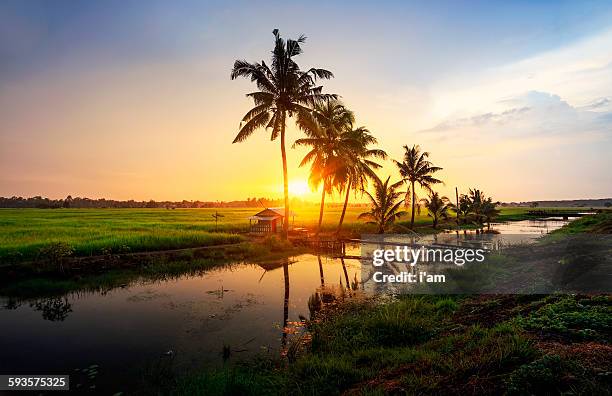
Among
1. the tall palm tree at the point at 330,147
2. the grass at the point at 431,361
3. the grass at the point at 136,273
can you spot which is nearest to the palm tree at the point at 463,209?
the tall palm tree at the point at 330,147

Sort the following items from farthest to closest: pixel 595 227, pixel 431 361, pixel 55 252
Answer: pixel 595 227, pixel 55 252, pixel 431 361

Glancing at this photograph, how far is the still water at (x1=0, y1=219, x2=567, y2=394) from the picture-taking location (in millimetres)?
6715

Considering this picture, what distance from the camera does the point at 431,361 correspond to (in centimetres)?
489

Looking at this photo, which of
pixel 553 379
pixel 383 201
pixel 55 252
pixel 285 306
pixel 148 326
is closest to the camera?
pixel 553 379

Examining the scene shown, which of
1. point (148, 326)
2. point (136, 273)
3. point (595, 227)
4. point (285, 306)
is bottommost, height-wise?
point (285, 306)

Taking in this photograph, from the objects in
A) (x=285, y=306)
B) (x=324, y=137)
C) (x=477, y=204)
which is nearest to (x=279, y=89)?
(x=324, y=137)

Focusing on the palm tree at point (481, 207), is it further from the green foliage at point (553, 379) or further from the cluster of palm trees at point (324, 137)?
the green foliage at point (553, 379)

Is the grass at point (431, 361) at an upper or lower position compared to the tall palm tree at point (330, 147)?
lower

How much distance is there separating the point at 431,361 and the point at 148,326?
26.5ft

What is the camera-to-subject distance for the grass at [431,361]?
148 inches

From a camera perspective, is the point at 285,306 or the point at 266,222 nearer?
the point at 285,306

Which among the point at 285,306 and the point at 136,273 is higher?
the point at 136,273

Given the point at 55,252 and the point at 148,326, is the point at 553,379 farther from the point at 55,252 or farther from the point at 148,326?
the point at 55,252

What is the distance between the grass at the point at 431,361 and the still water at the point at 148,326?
1.30 meters
